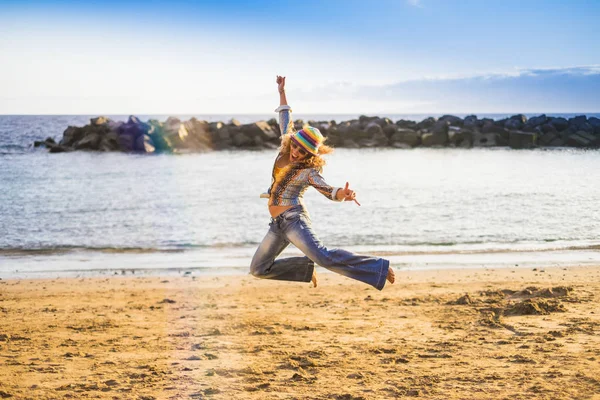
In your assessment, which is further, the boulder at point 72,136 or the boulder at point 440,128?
the boulder at point 440,128

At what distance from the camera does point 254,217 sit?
1912 cm

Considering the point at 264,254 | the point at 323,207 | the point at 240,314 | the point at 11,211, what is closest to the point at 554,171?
the point at 323,207

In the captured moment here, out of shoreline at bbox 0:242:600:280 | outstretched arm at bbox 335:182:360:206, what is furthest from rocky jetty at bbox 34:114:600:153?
outstretched arm at bbox 335:182:360:206

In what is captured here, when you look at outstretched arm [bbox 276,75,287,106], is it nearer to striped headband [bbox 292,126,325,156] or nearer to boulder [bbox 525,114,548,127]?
striped headband [bbox 292,126,325,156]

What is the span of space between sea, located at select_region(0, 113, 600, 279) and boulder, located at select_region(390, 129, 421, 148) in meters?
14.3

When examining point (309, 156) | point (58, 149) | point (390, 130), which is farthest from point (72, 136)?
point (309, 156)

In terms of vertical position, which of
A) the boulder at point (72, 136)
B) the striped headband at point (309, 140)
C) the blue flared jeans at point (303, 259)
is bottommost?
the blue flared jeans at point (303, 259)

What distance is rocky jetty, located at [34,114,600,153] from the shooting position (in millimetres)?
47375

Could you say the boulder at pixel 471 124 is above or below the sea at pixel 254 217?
above

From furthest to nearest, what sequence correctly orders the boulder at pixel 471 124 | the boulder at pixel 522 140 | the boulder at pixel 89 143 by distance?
the boulder at pixel 471 124, the boulder at pixel 522 140, the boulder at pixel 89 143

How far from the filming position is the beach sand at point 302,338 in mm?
5914

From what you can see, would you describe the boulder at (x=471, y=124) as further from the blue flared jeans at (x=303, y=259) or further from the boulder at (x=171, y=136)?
the blue flared jeans at (x=303, y=259)

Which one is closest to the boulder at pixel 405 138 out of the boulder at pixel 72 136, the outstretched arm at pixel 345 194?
the boulder at pixel 72 136

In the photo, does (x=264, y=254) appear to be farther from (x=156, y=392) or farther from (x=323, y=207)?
(x=323, y=207)
